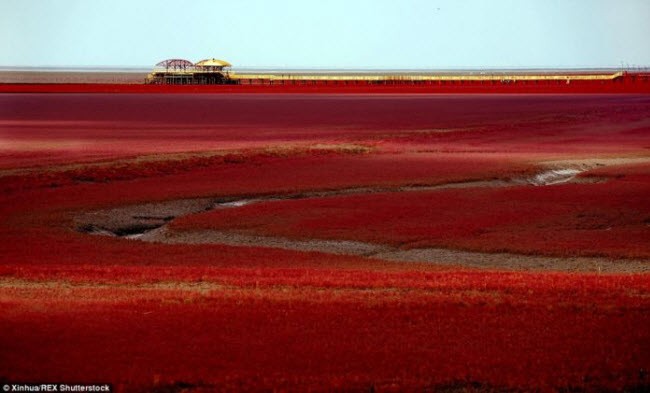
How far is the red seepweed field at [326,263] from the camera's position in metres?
12.9

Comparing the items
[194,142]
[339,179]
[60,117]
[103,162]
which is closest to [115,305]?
[339,179]

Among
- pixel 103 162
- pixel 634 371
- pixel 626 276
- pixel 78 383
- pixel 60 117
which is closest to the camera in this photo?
pixel 78 383

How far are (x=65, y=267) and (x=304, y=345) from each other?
819 centimetres

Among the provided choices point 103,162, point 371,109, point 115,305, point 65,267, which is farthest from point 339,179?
point 371,109

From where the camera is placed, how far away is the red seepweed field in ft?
42.3

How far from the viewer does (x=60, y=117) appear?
255ft

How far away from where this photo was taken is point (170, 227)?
28.6 m

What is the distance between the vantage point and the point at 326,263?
22.8 m

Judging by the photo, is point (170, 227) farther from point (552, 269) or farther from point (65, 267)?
point (552, 269)

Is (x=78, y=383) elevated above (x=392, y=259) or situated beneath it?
elevated above

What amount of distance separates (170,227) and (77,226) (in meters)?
2.53

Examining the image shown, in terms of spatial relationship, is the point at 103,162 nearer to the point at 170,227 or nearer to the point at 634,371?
the point at 170,227

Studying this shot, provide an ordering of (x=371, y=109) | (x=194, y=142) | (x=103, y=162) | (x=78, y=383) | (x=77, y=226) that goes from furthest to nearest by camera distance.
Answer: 1. (x=371, y=109)
2. (x=194, y=142)
3. (x=103, y=162)
4. (x=77, y=226)
5. (x=78, y=383)

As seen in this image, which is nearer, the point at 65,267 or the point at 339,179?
the point at 65,267
